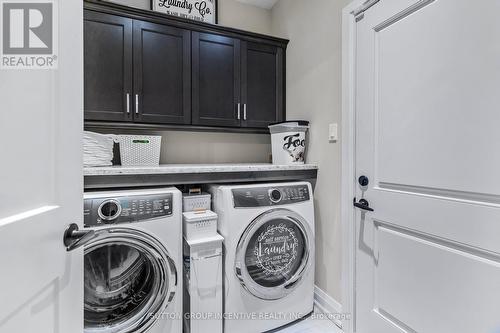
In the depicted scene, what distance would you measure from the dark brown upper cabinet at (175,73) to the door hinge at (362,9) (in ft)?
2.92

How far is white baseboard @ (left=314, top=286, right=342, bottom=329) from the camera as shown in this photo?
170cm

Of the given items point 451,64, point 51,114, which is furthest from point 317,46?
point 51,114

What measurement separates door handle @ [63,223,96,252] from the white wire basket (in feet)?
3.95

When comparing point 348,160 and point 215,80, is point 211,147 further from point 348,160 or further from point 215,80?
point 348,160

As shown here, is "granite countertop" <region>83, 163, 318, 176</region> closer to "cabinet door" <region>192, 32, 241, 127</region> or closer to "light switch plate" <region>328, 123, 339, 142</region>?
"light switch plate" <region>328, 123, 339, 142</region>

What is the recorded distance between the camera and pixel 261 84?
228 centimetres

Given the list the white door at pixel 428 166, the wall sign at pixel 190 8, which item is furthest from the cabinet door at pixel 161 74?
the white door at pixel 428 166

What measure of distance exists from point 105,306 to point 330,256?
1514 mm

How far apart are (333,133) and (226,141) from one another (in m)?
1.11

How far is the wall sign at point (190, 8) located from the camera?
85.2 inches

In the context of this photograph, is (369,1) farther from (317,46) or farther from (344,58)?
(317,46)

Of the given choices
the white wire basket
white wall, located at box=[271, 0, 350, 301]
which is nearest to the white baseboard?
white wall, located at box=[271, 0, 350, 301]

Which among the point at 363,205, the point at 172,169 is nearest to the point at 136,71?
the point at 172,169

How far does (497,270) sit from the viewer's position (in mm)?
924
